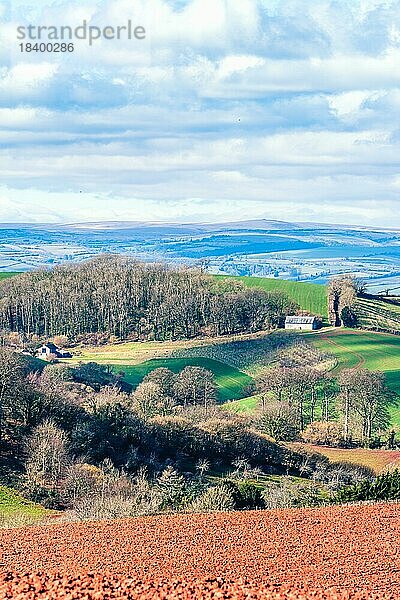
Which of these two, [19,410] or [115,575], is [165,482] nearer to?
[19,410]

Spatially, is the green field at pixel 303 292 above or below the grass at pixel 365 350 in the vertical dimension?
above

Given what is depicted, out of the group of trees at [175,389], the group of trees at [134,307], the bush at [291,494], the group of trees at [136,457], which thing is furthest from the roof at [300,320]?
the bush at [291,494]

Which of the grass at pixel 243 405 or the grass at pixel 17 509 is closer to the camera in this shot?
the grass at pixel 17 509

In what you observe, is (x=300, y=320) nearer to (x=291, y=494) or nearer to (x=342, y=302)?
Answer: (x=342, y=302)

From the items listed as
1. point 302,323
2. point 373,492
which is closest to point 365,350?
point 302,323

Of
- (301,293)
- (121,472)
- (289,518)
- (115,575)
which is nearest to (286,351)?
(301,293)

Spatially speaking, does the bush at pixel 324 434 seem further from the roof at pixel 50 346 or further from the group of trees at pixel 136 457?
the roof at pixel 50 346
